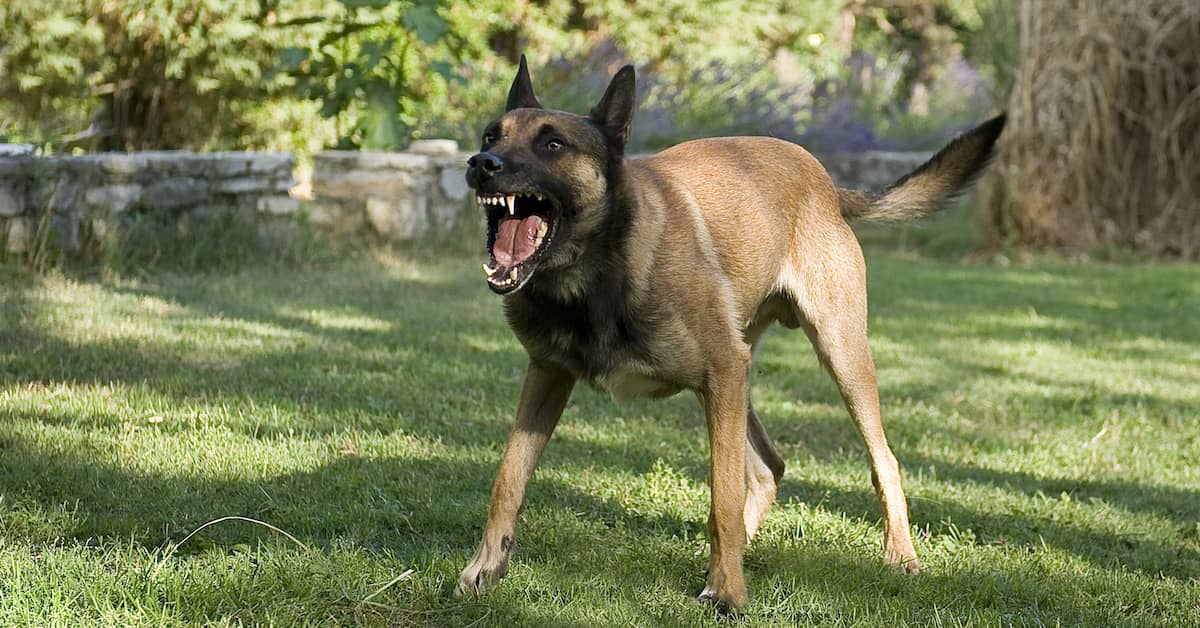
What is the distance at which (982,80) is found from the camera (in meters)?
15.8

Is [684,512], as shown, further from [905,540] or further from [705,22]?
[705,22]

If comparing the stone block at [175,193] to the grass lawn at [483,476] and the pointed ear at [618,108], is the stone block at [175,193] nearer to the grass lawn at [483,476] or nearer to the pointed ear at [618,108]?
the grass lawn at [483,476]

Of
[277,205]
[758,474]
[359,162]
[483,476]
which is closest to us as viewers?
[758,474]

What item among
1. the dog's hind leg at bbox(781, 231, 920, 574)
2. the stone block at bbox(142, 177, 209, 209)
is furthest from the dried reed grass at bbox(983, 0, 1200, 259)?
the dog's hind leg at bbox(781, 231, 920, 574)

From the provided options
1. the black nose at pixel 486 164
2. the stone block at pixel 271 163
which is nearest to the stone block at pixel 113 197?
the stone block at pixel 271 163

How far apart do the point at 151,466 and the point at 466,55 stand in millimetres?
10181

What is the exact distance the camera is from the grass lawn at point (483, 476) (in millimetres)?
3701

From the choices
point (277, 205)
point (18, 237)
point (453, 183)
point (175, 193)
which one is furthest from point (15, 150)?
point (453, 183)

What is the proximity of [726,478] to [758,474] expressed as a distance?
2.70 feet

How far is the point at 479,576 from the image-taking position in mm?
3746

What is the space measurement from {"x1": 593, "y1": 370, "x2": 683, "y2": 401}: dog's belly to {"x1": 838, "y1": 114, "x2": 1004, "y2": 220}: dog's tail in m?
1.40

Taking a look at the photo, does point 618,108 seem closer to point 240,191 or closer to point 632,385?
point 632,385

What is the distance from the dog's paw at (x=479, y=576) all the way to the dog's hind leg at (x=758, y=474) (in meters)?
1.01

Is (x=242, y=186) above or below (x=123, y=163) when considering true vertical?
below
